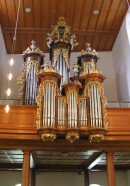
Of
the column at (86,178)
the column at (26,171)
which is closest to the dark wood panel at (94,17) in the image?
the column at (26,171)

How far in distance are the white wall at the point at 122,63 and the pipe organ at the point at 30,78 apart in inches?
131

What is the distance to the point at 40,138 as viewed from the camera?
7.82 m

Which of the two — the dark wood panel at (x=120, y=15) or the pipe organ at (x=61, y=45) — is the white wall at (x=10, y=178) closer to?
the pipe organ at (x=61, y=45)

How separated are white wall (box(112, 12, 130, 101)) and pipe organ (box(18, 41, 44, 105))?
3.33m

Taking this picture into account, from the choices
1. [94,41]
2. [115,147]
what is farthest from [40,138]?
[94,41]

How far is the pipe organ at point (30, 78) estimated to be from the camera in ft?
30.0

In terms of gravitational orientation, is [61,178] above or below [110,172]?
above

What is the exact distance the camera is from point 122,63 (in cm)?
1124

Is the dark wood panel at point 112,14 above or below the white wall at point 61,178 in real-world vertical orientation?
above

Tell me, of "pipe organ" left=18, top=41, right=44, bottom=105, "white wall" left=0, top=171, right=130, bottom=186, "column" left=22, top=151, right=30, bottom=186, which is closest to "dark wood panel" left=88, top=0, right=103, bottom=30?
"pipe organ" left=18, top=41, right=44, bottom=105

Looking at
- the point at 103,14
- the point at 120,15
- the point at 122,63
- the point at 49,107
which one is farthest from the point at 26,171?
the point at 120,15

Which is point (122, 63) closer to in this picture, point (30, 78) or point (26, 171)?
point (30, 78)

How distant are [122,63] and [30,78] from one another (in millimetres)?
3965

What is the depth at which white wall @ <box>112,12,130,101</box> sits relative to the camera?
34.9 ft
